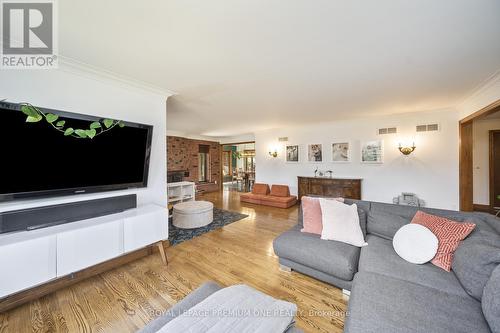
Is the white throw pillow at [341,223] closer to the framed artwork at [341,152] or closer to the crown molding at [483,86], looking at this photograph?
the crown molding at [483,86]

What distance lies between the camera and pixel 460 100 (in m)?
3.55

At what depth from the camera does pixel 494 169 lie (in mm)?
4680

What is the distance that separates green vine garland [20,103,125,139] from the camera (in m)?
1.61

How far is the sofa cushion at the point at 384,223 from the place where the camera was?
6.79 feet

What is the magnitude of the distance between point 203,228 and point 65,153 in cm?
248

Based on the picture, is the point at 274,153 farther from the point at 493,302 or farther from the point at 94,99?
the point at 493,302

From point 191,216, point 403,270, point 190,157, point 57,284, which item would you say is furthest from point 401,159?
point 190,157

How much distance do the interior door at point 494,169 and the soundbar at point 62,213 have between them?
7.98 meters

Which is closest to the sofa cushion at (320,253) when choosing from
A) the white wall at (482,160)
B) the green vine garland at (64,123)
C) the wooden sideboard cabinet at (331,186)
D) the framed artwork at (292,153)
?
the green vine garland at (64,123)

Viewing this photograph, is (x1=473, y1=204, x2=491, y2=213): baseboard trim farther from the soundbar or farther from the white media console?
the soundbar

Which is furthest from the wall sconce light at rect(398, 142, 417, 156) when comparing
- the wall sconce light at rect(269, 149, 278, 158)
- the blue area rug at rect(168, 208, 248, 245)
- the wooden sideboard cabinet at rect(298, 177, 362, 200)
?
the blue area rug at rect(168, 208, 248, 245)

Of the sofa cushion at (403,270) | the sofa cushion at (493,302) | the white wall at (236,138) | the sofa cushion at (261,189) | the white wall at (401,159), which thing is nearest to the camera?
the sofa cushion at (493,302)

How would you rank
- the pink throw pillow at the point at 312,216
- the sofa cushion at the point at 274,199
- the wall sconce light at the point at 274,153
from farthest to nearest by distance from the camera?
the wall sconce light at the point at 274,153, the sofa cushion at the point at 274,199, the pink throw pillow at the point at 312,216

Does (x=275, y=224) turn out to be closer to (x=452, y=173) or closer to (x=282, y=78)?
(x=282, y=78)
